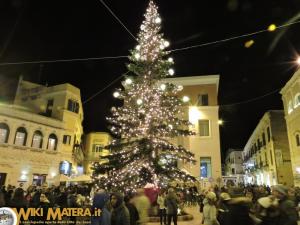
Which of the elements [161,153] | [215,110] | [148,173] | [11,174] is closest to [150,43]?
[161,153]

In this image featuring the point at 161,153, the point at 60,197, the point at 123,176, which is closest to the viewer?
the point at 60,197

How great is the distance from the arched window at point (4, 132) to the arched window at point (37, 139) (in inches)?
121

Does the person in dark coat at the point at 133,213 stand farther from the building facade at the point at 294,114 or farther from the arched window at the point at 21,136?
the arched window at the point at 21,136

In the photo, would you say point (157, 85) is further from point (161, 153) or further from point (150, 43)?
point (161, 153)

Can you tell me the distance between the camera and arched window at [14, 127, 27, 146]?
89.6 feet

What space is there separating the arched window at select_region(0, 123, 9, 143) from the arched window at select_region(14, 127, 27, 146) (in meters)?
1.05

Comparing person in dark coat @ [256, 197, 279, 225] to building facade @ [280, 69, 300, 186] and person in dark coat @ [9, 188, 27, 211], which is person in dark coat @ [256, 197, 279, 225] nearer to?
person in dark coat @ [9, 188, 27, 211]

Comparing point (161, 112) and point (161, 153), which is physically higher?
point (161, 112)

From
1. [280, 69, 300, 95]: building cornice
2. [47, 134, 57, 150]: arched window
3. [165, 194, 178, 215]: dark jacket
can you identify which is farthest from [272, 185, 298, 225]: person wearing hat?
[47, 134, 57, 150]: arched window

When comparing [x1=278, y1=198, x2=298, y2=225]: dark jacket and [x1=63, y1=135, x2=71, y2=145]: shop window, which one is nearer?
[x1=278, y1=198, x2=298, y2=225]: dark jacket

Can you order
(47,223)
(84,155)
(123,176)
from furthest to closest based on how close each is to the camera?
(84,155), (123,176), (47,223)

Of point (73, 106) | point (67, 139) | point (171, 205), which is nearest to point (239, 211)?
point (171, 205)

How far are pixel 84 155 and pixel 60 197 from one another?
122 ft

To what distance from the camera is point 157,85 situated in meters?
15.4
